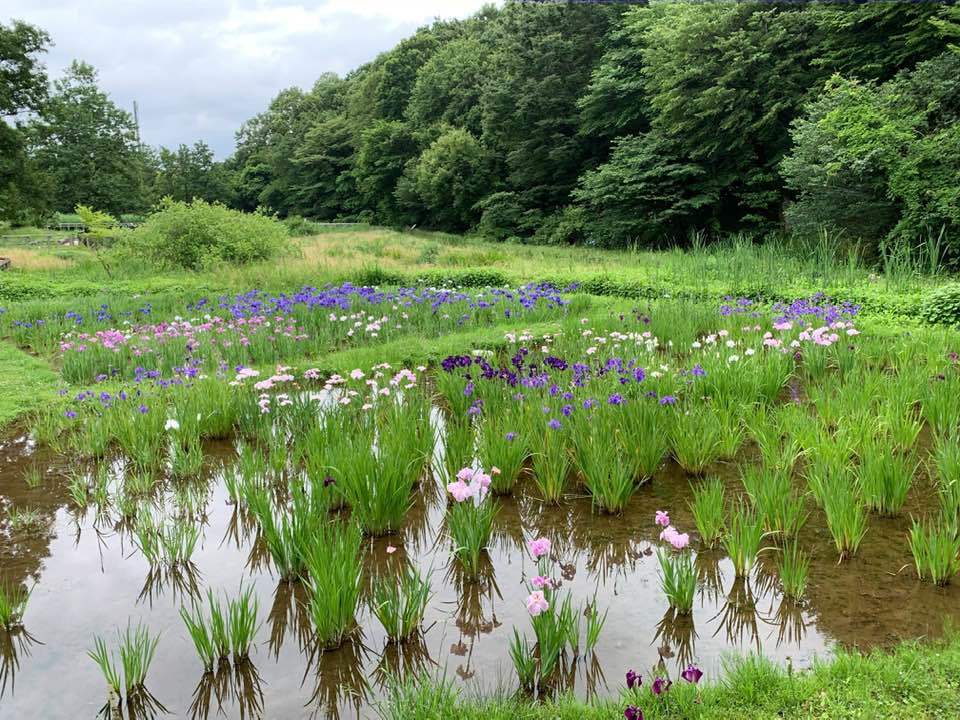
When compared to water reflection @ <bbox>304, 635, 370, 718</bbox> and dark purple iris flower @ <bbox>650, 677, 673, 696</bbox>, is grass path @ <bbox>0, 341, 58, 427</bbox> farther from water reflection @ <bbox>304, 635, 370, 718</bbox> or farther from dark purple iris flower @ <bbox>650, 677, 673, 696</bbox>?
dark purple iris flower @ <bbox>650, 677, 673, 696</bbox>

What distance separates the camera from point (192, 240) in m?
17.0

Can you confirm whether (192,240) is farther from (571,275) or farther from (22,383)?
(22,383)

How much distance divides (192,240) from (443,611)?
16.4m

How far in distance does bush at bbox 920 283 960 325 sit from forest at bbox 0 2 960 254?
3928mm

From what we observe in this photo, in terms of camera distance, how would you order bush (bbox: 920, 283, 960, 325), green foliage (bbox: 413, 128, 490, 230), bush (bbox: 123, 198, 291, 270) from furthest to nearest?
green foliage (bbox: 413, 128, 490, 230) < bush (bbox: 123, 198, 291, 270) < bush (bbox: 920, 283, 960, 325)

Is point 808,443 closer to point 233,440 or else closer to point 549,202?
point 233,440

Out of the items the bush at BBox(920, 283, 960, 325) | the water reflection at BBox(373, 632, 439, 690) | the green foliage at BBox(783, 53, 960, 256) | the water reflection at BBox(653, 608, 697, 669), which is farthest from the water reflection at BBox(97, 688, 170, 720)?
the green foliage at BBox(783, 53, 960, 256)

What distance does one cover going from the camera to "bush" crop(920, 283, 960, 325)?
24.1 ft

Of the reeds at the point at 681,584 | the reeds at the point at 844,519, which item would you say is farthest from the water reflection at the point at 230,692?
the reeds at the point at 844,519

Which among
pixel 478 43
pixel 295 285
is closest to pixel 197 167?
pixel 478 43

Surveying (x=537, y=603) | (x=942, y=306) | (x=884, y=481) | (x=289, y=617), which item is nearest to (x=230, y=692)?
(x=289, y=617)

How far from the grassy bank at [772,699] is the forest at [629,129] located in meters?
10.8

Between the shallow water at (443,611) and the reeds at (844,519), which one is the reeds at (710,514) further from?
the reeds at (844,519)

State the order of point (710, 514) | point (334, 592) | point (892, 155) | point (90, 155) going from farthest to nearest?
point (90, 155) < point (892, 155) < point (710, 514) < point (334, 592)
